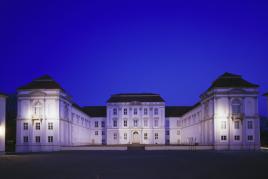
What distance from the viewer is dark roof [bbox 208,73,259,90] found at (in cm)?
5478

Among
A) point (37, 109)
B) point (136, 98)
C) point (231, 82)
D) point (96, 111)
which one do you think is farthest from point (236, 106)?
point (96, 111)

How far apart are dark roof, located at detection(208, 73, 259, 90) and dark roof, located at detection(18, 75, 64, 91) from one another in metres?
22.4

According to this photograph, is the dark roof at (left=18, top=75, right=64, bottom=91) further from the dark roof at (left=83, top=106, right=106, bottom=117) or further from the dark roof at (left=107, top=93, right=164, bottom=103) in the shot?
the dark roof at (left=83, top=106, right=106, bottom=117)

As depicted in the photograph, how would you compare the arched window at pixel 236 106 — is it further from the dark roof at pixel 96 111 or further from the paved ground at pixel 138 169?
the dark roof at pixel 96 111

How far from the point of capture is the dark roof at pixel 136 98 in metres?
87.1

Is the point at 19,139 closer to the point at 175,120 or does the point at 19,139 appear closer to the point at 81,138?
the point at 81,138

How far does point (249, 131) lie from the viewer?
54312 mm

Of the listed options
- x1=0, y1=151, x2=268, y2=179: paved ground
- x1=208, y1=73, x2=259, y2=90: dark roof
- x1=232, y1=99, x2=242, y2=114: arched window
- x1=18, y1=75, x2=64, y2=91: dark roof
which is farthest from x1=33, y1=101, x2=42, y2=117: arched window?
x1=232, y1=99, x2=242, y2=114: arched window

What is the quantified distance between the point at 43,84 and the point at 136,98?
3444cm

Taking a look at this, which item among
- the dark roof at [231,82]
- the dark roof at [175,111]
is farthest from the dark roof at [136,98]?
the dark roof at [231,82]

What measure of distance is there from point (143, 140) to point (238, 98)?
34.8 meters

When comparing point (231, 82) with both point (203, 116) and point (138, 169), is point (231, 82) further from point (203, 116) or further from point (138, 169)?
point (138, 169)

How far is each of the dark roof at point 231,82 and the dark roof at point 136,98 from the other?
100ft

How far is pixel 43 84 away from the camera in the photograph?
56281mm
